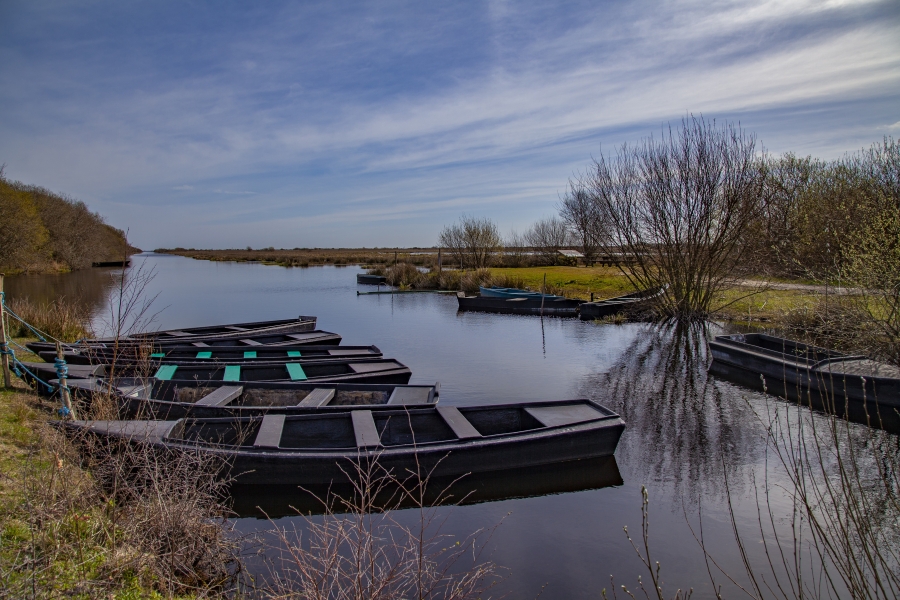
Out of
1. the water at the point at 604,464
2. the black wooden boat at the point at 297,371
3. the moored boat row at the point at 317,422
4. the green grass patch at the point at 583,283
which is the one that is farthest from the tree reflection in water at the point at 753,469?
the green grass patch at the point at 583,283

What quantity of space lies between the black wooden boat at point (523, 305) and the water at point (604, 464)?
125 centimetres

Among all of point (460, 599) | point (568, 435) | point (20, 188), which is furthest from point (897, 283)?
point (20, 188)

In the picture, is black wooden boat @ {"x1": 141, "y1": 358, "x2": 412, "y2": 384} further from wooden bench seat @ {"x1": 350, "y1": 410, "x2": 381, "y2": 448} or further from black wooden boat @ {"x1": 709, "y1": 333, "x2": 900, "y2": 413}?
black wooden boat @ {"x1": 709, "y1": 333, "x2": 900, "y2": 413}

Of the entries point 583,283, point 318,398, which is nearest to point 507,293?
point 583,283

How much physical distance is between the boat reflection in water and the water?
3cm

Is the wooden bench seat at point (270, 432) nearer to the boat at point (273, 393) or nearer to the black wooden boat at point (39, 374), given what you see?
the boat at point (273, 393)

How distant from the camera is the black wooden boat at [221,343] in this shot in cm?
1180

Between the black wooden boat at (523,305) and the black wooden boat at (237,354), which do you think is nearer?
the black wooden boat at (237,354)

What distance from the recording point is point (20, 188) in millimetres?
50406

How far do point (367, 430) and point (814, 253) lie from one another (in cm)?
2109

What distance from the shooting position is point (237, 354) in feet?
42.8

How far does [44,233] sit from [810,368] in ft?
178

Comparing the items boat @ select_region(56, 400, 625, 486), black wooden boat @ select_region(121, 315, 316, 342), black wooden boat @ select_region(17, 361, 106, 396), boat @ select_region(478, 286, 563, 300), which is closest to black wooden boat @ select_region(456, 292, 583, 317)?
boat @ select_region(478, 286, 563, 300)

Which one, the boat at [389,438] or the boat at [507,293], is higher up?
the boat at [507,293]
